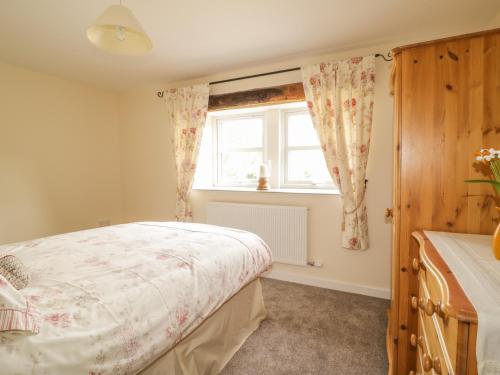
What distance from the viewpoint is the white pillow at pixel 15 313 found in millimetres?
718

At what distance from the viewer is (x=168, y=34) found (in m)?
2.35

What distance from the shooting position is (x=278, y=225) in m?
2.92

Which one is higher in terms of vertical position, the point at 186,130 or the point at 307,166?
the point at 186,130

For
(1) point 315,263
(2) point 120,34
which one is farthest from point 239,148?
(2) point 120,34

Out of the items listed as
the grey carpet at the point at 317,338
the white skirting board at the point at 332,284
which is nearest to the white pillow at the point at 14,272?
the grey carpet at the point at 317,338

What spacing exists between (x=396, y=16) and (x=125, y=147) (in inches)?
151

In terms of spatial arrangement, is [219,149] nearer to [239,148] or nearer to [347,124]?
[239,148]

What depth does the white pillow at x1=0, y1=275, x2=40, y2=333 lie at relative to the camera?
0.72m

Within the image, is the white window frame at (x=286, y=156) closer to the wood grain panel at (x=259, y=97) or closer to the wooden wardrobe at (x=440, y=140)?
the wood grain panel at (x=259, y=97)

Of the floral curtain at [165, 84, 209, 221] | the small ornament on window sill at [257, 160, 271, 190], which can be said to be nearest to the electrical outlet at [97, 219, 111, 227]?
the floral curtain at [165, 84, 209, 221]

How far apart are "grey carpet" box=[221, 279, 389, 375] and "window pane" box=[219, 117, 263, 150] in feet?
6.09

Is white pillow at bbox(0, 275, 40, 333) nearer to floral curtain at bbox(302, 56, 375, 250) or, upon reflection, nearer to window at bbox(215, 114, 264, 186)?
floral curtain at bbox(302, 56, 375, 250)

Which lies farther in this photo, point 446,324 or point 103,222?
point 103,222

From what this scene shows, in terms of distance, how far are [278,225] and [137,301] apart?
205 cm
